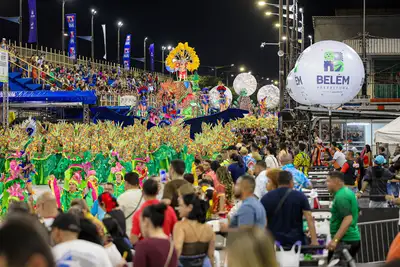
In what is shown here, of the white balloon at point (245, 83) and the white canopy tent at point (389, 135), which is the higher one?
the white balloon at point (245, 83)

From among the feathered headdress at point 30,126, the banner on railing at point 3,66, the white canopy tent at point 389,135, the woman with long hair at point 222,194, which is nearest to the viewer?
the woman with long hair at point 222,194

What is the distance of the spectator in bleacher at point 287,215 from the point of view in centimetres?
796

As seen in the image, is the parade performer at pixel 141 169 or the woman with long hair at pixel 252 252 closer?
the woman with long hair at pixel 252 252

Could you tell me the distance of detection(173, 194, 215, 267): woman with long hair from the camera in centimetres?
669

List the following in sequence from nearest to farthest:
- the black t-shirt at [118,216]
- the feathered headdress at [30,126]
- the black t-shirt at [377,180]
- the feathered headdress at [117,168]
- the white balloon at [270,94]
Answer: the black t-shirt at [118,216], the black t-shirt at [377,180], the feathered headdress at [117,168], the feathered headdress at [30,126], the white balloon at [270,94]

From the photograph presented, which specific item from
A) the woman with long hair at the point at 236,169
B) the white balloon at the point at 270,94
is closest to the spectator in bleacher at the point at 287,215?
the woman with long hair at the point at 236,169

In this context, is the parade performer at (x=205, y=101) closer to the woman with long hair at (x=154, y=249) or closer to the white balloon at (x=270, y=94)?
the white balloon at (x=270, y=94)

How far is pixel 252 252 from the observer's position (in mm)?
3355

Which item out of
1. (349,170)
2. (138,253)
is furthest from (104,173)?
(138,253)

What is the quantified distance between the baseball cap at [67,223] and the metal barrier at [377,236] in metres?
5.53

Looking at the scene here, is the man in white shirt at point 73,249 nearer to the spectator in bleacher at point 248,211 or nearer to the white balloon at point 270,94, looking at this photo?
the spectator in bleacher at point 248,211

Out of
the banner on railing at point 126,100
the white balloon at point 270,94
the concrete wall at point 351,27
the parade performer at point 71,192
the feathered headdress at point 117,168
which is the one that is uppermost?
the concrete wall at point 351,27

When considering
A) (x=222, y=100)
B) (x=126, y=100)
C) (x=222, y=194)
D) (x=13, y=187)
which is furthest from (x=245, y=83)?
(x=222, y=194)

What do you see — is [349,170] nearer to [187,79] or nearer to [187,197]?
[187,197]
